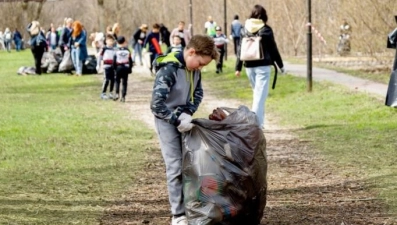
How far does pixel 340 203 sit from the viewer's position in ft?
29.5

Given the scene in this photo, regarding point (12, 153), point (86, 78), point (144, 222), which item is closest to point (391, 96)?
point (12, 153)

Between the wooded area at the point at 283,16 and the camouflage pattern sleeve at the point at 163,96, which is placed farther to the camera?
the wooded area at the point at 283,16

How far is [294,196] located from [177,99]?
2038 millimetres

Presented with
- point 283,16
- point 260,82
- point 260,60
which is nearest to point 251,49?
point 260,60

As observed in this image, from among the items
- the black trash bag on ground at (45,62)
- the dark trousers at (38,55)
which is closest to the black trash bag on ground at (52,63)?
the black trash bag on ground at (45,62)

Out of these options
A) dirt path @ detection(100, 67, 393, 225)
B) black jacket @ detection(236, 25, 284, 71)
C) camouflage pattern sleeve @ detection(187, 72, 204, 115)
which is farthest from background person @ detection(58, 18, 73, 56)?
camouflage pattern sleeve @ detection(187, 72, 204, 115)

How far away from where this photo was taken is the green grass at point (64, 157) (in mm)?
9016

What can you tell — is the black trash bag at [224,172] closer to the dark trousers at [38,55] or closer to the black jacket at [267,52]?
the black jacket at [267,52]

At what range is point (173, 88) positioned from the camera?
7.91 metres

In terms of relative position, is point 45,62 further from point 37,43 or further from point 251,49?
point 251,49

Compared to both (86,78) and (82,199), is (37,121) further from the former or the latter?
(86,78)

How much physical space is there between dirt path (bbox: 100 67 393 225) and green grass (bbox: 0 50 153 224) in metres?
0.21

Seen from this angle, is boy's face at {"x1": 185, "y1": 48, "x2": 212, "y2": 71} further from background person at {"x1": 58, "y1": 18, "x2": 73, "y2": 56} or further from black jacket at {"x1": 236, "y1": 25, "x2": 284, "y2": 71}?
background person at {"x1": 58, "y1": 18, "x2": 73, "y2": 56}

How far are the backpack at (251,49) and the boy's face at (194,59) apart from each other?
6.78 metres
